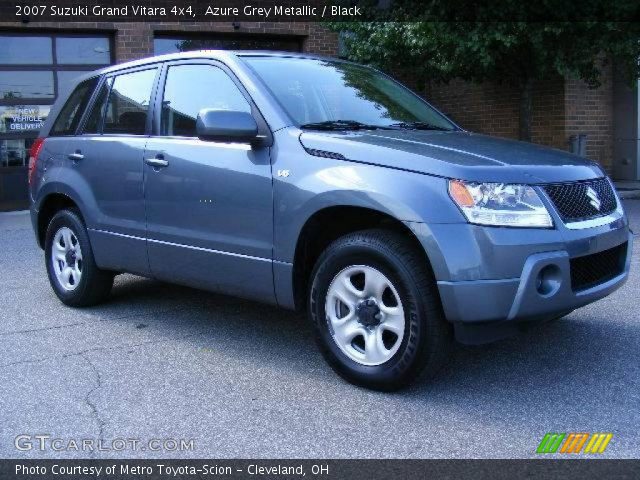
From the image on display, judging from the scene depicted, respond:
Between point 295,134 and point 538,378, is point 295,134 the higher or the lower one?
the higher one

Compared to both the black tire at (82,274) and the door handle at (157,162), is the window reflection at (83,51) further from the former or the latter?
the door handle at (157,162)

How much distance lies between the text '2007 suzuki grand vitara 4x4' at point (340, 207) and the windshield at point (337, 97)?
0.02 m

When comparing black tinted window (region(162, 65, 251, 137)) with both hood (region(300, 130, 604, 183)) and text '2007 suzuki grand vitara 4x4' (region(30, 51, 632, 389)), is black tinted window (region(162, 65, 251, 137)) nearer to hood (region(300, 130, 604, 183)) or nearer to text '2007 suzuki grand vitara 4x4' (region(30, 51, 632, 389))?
text '2007 suzuki grand vitara 4x4' (region(30, 51, 632, 389))

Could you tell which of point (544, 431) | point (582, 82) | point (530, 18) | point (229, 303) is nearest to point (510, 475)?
point (544, 431)

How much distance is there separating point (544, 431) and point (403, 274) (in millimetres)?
955

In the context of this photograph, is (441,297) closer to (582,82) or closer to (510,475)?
(510,475)

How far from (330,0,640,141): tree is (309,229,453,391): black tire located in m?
7.66

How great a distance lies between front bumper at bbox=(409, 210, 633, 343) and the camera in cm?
343

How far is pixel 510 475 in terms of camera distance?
295 centimetres

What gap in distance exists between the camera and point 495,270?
343 centimetres

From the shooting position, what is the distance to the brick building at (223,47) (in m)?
12.7

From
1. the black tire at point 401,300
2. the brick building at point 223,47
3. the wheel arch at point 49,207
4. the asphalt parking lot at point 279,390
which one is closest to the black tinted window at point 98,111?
the wheel arch at point 49,207

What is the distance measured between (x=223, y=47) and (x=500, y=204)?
Result: 37.1 ft

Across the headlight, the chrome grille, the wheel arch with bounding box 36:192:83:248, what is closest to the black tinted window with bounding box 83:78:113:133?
the wheel arch with bounding box 36:192:83:248
